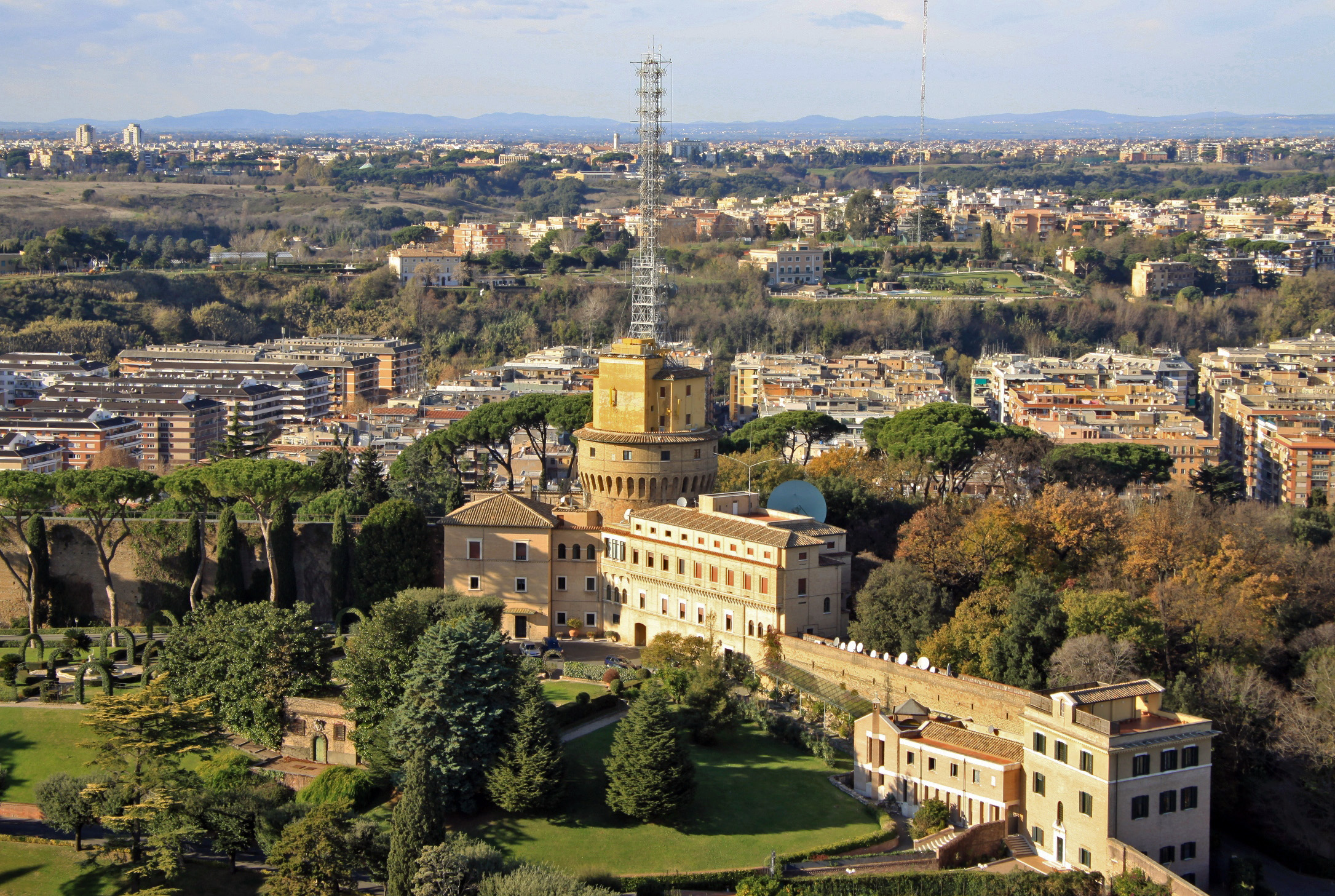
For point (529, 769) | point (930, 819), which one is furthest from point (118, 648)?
point (930, 819)

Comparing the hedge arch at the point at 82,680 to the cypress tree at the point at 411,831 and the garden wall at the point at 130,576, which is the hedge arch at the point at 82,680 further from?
the cypress tree at the point at 411,831

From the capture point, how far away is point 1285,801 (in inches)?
1129

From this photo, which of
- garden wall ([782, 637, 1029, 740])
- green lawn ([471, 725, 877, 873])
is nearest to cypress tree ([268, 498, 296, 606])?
green lawn ([471, 725, 877, 873])

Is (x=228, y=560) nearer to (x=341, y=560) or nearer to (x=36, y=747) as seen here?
(x=341, y=560)

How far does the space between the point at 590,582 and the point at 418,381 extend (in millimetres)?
54361

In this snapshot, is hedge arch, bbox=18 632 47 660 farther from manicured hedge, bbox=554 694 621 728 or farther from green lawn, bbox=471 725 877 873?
green lawn, bbox=471 725 877 873

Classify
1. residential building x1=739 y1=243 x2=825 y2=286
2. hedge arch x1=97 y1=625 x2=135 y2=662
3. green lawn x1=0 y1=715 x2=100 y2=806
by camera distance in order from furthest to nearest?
residential building x1=739 y1=243 x2=825 y2=286 → hedge arch x1=97 y1=625 x2=135 y2=662 → green lawn x1=0 y1=715 x2=100 y2=806

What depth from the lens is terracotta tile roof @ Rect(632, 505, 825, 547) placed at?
3173cm

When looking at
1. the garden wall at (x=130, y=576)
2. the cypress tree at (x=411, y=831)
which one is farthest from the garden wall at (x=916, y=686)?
the garden wall at (x=130, y=576)

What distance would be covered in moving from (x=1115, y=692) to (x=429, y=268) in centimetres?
8172

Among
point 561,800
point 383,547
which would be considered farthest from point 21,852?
point 383,547

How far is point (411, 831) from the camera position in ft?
79.8

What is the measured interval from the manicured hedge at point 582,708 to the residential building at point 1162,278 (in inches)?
3185

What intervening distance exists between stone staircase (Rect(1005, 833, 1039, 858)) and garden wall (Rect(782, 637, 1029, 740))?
1807mm
